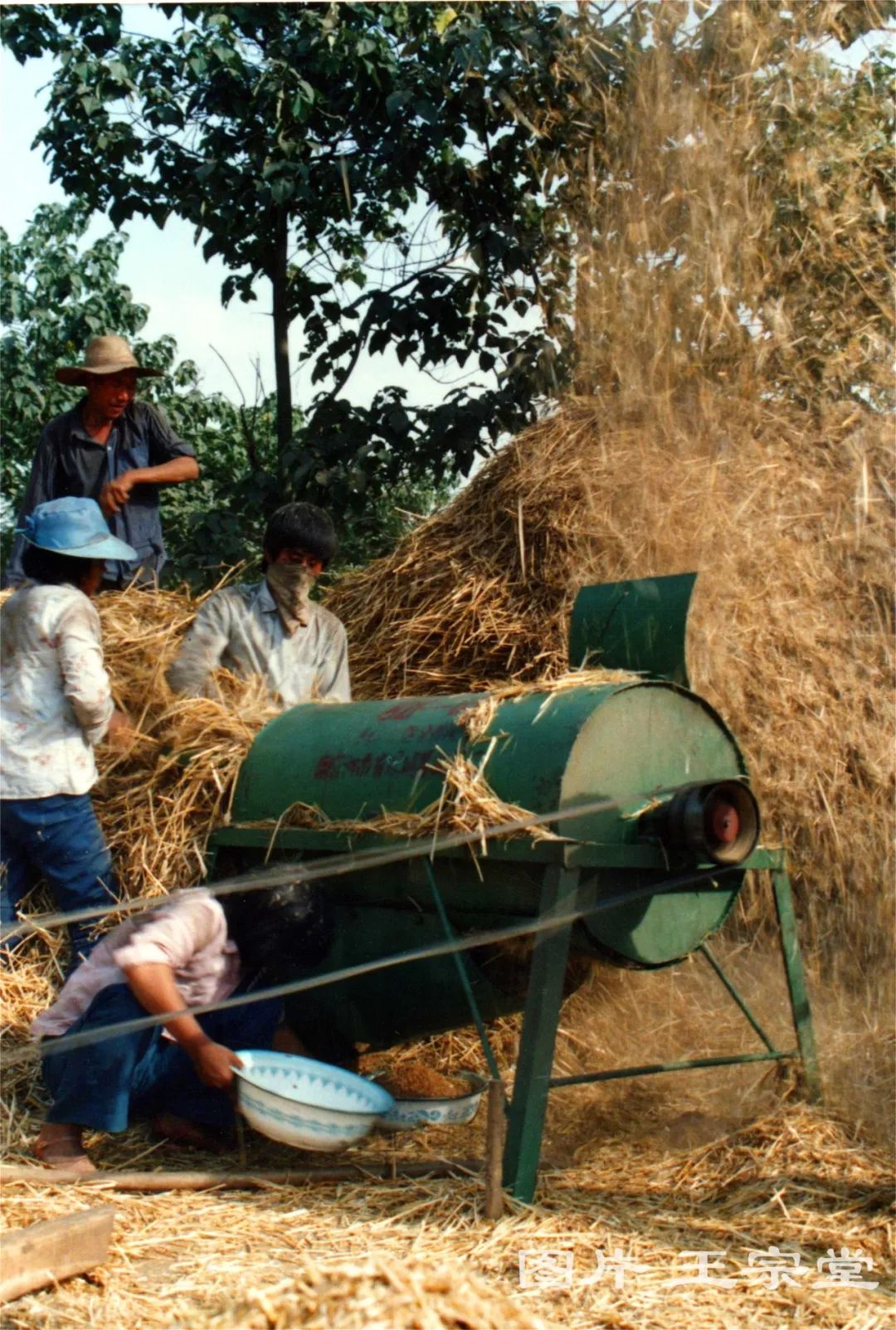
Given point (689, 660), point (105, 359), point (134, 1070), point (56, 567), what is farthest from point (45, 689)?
point (689, 660)

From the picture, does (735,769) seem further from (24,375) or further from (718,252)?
(24,375)

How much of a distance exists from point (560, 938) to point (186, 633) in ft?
7.13

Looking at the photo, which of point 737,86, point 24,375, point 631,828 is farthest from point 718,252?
point 24,375

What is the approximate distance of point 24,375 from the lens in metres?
14.1

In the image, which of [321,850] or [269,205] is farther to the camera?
[269,205]

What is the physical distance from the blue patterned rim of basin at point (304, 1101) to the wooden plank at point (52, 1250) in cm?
59

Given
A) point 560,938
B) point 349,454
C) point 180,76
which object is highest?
point 180,76

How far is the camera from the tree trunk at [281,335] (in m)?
7.29

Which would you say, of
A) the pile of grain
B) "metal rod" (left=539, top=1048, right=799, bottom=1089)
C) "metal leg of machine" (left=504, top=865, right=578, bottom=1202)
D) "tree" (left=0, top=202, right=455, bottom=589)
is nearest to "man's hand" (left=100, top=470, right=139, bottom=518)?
the pile of grain

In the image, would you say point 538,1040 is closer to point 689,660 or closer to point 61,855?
point 61,855

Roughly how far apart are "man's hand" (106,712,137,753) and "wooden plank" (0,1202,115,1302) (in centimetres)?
195

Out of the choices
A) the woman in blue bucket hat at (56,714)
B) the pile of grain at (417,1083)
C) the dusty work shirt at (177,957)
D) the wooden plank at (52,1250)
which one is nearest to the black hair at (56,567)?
the woman in blue bucket hat at (56,714)

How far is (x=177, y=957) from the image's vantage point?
3891 mm

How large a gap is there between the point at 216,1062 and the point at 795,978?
1873 millimetres
